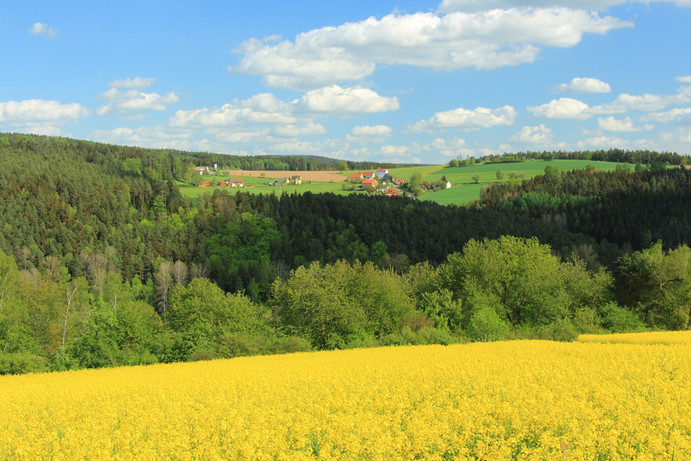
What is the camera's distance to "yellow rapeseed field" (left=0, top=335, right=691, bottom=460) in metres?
10.4

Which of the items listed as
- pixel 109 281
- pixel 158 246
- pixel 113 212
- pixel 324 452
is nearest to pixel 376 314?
pixel 324 452

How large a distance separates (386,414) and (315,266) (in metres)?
40.0

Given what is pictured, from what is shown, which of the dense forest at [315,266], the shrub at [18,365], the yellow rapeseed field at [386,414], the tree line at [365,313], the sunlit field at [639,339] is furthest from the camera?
the dense forest at [315,266]

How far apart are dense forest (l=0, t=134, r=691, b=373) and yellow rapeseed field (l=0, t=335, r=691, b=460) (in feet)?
55.7

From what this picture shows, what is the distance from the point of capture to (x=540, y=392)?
1452cm

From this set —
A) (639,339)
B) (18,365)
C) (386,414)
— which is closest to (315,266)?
(18,365)

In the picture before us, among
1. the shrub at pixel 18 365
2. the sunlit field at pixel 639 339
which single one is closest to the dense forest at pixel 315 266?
the shrub at pixel 18 365

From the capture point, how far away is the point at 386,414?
1328 centimetres

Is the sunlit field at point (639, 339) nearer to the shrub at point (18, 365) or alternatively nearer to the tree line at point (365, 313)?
the tree line at point (365, 313)

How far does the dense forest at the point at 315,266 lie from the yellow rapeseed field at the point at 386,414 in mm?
16973

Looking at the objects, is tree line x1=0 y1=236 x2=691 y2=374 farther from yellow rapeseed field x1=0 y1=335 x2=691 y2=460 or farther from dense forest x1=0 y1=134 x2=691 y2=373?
yellow rapeseed field x1=0 y1=335 x2=691 y2=460

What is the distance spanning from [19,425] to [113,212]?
16753 cm

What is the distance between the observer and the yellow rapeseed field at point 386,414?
10.4 metres

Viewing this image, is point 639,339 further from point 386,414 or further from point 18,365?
point 18,365
